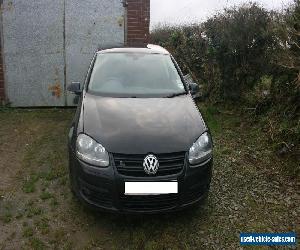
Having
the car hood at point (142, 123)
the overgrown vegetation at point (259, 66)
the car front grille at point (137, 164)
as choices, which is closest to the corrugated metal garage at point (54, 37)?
the overgrown vegetation at point (259, 66)

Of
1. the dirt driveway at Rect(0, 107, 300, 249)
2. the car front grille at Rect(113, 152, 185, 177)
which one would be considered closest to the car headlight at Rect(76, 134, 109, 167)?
the car front grille at Rect(113, 152, 185, 177)

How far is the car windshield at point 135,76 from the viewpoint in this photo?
4785mm

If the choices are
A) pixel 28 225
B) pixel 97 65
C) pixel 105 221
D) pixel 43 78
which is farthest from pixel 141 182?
pixel 43 78

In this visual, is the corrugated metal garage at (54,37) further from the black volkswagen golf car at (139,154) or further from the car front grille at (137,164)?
the car front grille at (137,164)

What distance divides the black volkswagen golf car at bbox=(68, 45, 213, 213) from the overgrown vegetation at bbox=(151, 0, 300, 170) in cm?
198

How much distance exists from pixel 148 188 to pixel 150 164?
0.73 ft

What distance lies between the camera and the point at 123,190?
3.61 m

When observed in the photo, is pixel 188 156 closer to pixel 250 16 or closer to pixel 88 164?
pixel 88 164

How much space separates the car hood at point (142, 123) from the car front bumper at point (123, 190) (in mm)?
236

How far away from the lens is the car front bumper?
3.63 m

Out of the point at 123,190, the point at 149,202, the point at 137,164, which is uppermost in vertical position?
the point at 137,164

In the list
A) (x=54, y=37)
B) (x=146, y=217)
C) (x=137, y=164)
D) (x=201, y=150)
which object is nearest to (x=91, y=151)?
(x=137, y=164)

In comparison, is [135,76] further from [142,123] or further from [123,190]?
[123,190]

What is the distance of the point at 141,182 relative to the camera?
11.8ft
